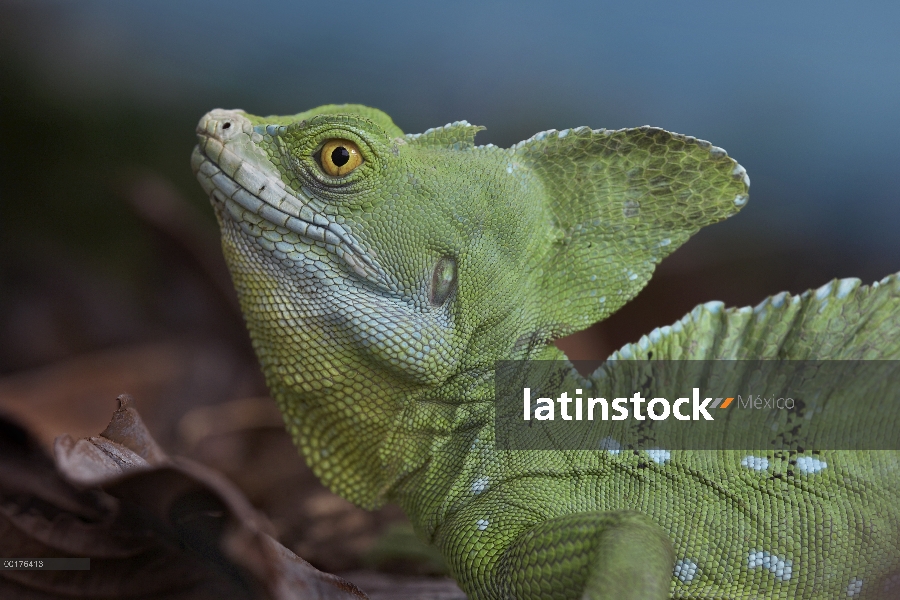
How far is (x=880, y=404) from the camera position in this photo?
57.4 inches

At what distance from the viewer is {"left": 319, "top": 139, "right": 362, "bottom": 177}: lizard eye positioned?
1.42m

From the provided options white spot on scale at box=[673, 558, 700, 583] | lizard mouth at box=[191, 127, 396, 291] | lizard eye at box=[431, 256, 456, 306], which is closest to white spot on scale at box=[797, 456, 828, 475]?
white spot on scale at box=[673, 558, 700, 583]

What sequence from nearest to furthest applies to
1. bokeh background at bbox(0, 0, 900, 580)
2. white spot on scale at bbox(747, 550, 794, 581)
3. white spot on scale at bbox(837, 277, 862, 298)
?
1. white spot on scale at bbox(747, 550, 794, 581)
2. white spot on scale at bbox(837, 277, 862, 298)
3. bokeh background at bbox(0, 0, 900, 580)

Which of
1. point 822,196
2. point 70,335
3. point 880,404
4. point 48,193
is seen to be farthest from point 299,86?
point 880,404

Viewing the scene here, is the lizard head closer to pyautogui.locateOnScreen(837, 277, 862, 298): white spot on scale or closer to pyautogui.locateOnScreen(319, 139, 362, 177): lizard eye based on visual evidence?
pyautogui.locateOnScreen(319, 139, 362, 177): lizard eye

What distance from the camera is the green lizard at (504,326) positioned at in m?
1.41

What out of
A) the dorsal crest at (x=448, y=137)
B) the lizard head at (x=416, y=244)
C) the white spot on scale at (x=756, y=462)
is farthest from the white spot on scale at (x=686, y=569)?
the dorsal crest at (x=448, y=137)

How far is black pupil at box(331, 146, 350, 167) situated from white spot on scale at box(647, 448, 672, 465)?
0.91 m

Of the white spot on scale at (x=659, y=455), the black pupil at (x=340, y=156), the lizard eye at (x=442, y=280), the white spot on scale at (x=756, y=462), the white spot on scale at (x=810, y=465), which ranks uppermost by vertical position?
the black pupil at (x=340, y=156)

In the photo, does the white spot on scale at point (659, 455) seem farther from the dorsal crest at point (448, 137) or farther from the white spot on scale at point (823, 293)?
the dorsal crest at point (448, 137)

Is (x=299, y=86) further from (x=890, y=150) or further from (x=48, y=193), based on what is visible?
(x=890, y=150)

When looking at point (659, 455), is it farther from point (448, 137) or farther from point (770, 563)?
point (448, 137)

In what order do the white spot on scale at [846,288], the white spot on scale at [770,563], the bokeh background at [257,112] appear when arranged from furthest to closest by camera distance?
the bokeh background at [257,112] < the white spot on scale at [846,288] < the white spot on scale at [770,563]

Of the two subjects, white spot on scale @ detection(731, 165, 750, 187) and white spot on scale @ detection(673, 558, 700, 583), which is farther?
white spot on scale @ detection(731, 165, 750, 187)
